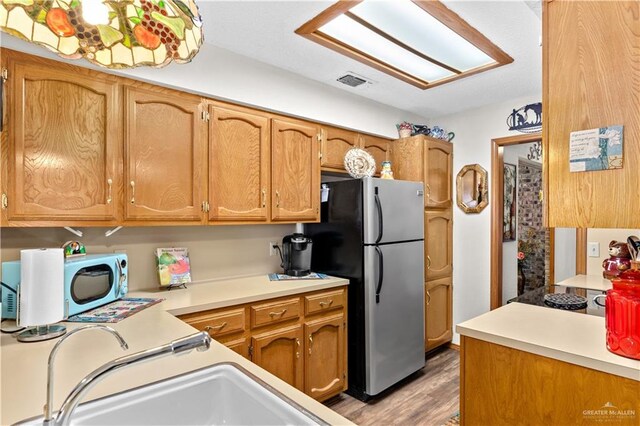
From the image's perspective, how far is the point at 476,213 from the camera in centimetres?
337

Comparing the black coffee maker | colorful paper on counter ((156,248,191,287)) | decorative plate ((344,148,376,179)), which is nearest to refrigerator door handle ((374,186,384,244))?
decorative plate ((344,148,376,179))

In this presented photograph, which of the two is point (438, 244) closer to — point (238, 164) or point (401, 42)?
point (401, 42)

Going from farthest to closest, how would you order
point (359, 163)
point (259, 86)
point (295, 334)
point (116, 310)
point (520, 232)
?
1. point (520, 232)
2. point (359, 163)
3. point (259, 86)
4. point (295, 334)
5. point (116, 310)

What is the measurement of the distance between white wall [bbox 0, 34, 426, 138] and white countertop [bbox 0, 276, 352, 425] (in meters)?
1.30

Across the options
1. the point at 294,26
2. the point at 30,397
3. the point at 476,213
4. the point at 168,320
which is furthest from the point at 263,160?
the point at 476,213

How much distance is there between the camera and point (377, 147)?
3.25 m

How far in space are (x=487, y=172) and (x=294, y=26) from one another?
2.33 meters

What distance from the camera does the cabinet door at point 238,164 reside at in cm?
220

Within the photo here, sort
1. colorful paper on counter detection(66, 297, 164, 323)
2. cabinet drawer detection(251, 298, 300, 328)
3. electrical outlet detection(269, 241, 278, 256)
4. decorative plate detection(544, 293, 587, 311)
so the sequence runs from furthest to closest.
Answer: electrical outlet detection(269, 241, 278, 256) < cabinet drawer detection(251, 298, 300, 328) < decorative plate detection(544, 293, 587, 311) < colorful paper on counter detection(66, 297, 164, 323)

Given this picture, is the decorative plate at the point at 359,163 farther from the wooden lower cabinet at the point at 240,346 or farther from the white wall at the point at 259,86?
the wooden lower cabinet at the point at 240,346

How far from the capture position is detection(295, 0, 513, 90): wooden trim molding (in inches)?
68.3

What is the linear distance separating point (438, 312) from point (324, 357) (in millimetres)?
1447

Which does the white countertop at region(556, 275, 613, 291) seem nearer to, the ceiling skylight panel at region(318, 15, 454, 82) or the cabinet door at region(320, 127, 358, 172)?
the ceiling skylight panel at region(318, 15, 454, 82)

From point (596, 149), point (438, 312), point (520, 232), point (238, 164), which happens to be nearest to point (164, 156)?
point (238, 164)
